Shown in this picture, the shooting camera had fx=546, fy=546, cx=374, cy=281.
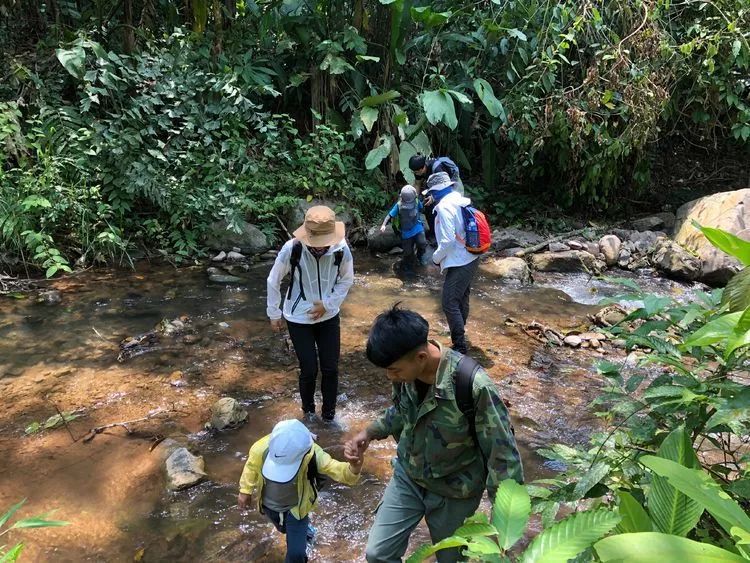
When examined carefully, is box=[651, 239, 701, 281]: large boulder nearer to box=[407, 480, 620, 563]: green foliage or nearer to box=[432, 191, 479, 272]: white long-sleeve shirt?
box=[432, 191, 479, 272]: white long-sleeve shirt

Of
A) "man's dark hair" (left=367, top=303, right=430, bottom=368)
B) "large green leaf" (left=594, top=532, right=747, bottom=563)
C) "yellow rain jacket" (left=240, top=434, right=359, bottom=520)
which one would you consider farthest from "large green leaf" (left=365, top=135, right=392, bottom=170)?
"large green leaf" (left=594, top=532, right=747, bottom=563)

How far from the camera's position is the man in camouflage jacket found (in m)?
1.84

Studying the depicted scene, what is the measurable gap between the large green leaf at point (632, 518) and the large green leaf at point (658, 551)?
9.8 inches

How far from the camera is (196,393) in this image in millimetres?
4547

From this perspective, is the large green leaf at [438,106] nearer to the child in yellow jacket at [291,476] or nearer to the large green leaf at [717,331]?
the child in yellow jacket at [291,476]

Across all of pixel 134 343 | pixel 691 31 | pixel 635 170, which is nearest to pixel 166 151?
pixel 134 343

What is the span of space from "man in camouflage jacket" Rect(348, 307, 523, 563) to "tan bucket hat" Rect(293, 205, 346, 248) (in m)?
1.50

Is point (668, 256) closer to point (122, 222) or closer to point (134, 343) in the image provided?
point (134, 343)

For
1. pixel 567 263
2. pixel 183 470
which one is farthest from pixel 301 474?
pixel 567 263

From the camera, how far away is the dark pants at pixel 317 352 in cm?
378

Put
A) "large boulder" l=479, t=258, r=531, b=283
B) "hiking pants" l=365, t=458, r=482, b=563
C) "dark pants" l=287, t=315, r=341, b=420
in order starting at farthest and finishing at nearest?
"large boulder" l=479, t=258, r=531, b=283
"dark pants" l=287, t=315, r=341, b=420
"hiking pants" l=365, t=458, r=482, b=563

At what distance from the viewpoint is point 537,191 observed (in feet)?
35.2

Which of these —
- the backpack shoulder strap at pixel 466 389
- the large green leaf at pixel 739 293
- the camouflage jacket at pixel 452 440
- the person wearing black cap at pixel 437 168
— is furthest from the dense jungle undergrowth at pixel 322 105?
the large green leaf at pixel 739 293

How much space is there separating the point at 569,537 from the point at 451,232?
373cm
